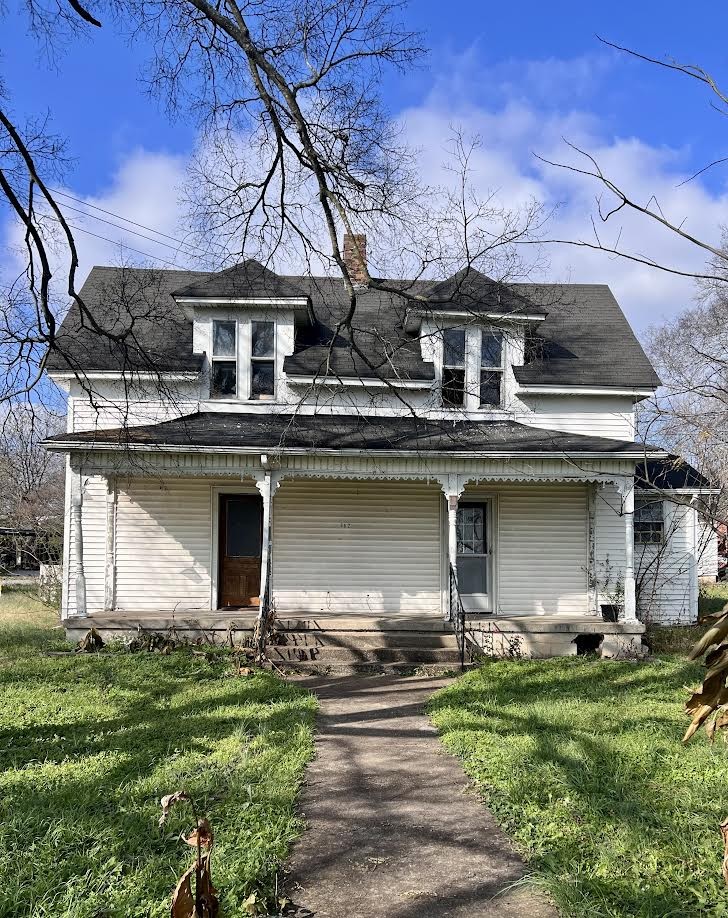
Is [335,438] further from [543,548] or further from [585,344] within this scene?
[585,344]

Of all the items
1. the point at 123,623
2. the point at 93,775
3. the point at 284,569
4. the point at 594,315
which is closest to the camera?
the point at 93,775

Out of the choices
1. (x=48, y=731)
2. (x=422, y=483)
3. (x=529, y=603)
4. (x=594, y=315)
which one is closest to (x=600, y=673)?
(x=529, y=603)

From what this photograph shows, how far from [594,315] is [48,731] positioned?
1406 centimetres

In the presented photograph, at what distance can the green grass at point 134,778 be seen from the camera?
4.25 meters

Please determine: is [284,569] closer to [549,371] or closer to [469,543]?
[469,543]

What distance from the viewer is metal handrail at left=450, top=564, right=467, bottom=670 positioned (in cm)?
1176

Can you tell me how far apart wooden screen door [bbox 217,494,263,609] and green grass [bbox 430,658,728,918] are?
567cm

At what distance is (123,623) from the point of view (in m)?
12.9

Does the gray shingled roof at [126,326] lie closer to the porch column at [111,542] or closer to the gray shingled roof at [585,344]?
the porch column at [111,542]

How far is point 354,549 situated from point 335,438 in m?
2.43

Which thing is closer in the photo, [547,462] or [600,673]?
[600,673]

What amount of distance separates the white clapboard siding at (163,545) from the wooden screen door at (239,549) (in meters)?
0.32

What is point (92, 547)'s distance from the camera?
14.3 metres

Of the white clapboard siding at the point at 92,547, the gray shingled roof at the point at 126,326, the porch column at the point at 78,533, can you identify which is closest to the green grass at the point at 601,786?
the porch column at the point at 78,533
